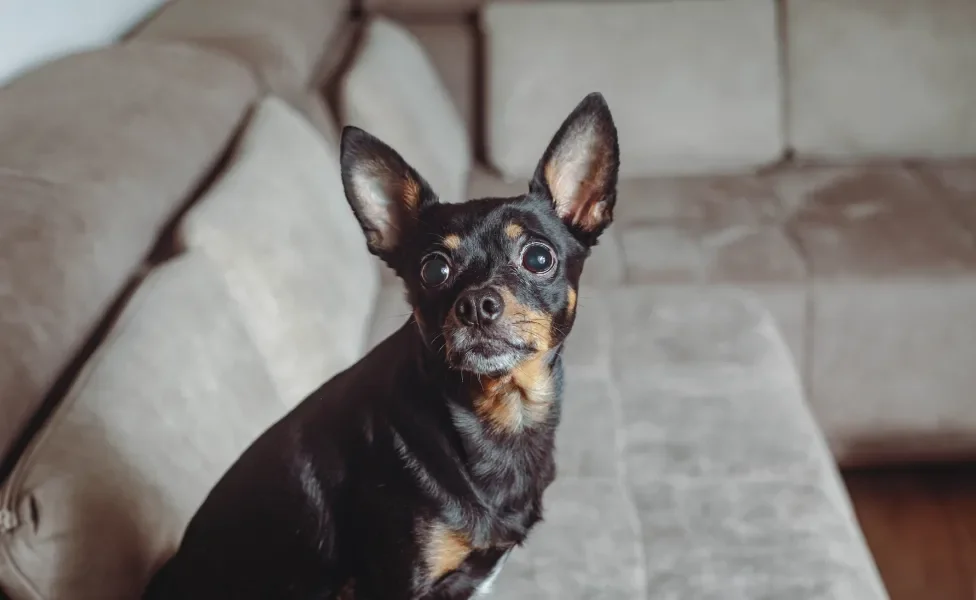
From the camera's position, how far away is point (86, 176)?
3.37ft

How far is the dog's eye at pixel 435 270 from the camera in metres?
0.80

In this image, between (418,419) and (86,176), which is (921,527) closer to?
(418,419)

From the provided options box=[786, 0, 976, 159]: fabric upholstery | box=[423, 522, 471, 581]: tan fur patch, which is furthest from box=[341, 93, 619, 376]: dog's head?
box=[786, 0, 976, 159]: fabric upholstery

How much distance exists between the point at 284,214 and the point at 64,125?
0.29 m

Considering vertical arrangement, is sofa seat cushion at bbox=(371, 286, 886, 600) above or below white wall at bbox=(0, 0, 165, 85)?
below

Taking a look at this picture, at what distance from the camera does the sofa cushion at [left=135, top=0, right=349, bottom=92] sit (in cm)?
169

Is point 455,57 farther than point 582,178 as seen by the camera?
Yes

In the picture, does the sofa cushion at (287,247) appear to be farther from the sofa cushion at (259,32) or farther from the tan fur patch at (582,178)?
the tan fur patch at (582,178)

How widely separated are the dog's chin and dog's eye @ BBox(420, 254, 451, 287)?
6 cm

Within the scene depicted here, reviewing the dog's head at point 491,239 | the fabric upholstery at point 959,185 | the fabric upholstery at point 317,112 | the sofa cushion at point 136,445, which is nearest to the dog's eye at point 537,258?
the dog's head at point 491,239

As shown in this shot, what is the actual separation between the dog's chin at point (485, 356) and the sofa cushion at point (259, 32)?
1.00 m

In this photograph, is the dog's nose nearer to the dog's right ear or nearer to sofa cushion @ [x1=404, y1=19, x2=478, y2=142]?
the dog's right ear

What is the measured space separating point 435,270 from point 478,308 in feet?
0.19

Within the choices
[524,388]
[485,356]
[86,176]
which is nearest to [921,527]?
[524,388]
